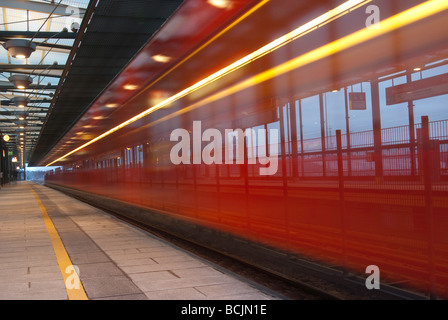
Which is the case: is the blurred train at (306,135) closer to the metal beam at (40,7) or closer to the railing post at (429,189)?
the railing post at (429,189)

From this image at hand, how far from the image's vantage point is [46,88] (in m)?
27.0

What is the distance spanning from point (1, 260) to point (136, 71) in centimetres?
412

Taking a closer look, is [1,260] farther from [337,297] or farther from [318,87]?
[318,87]

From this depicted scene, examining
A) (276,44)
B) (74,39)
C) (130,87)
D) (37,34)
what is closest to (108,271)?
(276,44)

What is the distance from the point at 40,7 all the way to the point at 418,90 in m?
13.2

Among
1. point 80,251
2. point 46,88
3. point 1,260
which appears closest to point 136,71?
point 80,251

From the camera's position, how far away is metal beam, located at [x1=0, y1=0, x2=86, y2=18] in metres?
14.7

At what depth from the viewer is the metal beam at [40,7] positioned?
14.7m

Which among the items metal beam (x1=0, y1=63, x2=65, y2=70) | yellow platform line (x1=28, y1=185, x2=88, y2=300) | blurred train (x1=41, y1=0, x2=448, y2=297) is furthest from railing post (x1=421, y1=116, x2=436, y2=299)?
metal beam (x1=0, y1=63, x2=65, y2=70)

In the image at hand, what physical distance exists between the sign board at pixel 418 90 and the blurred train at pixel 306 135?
3 cm

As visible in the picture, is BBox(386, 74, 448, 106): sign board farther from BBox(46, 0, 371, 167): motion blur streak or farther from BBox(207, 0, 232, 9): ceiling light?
BBox(207, 0, 232, 9): ceiling light

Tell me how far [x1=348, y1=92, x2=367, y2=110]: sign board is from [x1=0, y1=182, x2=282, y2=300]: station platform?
513 centimetres

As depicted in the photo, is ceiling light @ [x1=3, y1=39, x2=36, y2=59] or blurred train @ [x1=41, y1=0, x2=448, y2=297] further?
ceiling light @ [x1=3, y1=39, x2=36, y2=59]

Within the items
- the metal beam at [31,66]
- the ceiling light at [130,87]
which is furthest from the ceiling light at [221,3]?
the metal beam at [31,66]
